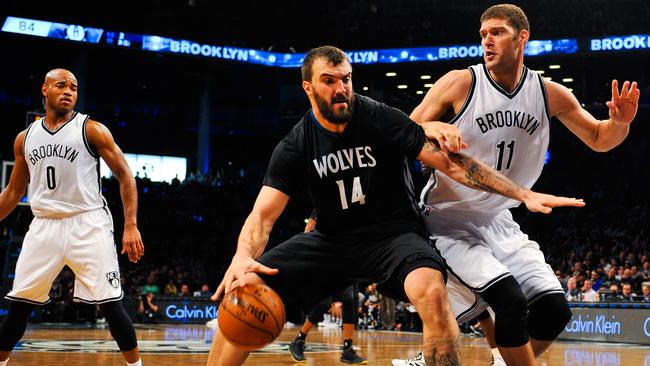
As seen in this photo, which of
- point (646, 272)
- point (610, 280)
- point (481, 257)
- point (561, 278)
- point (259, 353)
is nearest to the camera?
point (481, 257)

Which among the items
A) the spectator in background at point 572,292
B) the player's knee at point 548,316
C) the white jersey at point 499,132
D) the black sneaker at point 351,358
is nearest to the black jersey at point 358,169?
the white jersey at point 499,132

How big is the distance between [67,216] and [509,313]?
11.2ft

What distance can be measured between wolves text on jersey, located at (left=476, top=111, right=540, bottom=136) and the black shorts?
0.81 metres

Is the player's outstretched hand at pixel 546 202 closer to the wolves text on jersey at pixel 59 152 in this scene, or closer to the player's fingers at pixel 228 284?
the player's fingers at pixel 228 284

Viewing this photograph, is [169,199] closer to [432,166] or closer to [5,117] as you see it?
[5,117]

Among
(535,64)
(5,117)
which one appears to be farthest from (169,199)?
(535,64)

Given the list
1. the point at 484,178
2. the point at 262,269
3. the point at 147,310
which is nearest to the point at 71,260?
the point at 262,269

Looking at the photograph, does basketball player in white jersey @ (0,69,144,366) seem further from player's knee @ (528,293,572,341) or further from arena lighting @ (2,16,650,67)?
arena lighting @ (2,16,650,67)

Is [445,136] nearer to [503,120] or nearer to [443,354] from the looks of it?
[503,120]

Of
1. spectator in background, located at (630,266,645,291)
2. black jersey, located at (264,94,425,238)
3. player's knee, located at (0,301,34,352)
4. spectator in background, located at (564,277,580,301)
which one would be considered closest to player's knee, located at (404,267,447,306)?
black jersey, located at (264,94,425,238)

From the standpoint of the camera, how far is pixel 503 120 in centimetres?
502

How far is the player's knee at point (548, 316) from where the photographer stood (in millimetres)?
4922

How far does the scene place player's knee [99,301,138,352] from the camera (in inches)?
234

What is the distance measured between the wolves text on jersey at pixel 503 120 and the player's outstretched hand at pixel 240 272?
61.7 inches
